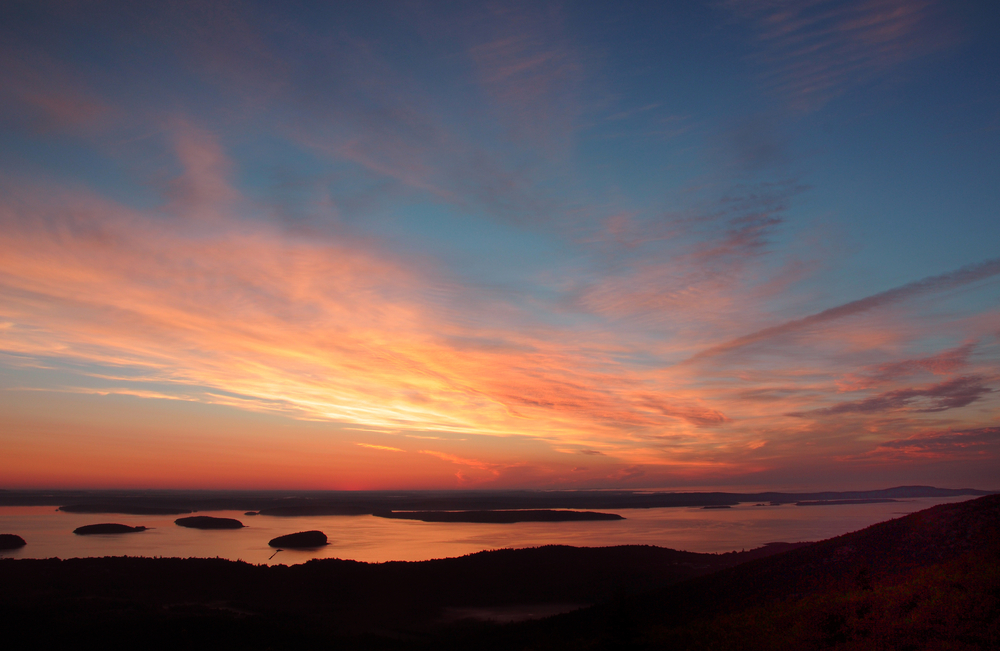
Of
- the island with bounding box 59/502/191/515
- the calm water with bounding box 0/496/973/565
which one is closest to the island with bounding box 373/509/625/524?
the calm water with bounding box 0/496/973/565

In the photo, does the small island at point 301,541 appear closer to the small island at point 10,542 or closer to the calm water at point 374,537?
the calm water at point 374,537

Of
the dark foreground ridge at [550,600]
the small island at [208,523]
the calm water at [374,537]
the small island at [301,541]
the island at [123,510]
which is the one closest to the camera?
the dark foreground ridge at [550,600]

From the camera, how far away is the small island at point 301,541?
6481 centimetres

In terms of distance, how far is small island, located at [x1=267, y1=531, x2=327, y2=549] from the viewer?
6481cm

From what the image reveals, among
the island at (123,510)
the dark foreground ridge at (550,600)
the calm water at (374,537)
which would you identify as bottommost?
the island at (123,510)

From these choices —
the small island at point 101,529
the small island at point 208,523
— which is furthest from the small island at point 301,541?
the small island at point 208,523

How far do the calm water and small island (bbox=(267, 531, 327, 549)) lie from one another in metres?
1.91

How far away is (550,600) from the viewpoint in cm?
3694

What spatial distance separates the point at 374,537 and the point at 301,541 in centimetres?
1460

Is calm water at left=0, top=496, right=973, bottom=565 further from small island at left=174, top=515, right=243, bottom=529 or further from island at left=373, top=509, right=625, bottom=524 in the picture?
island at left=373, top=509, right=625, bottom=524

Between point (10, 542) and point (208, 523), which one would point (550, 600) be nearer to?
point (10, 542)

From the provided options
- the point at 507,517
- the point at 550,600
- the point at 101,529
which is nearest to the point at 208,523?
the point at 101,529

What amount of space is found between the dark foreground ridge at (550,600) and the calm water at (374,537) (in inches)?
667

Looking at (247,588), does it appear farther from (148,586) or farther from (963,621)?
(963,621)
